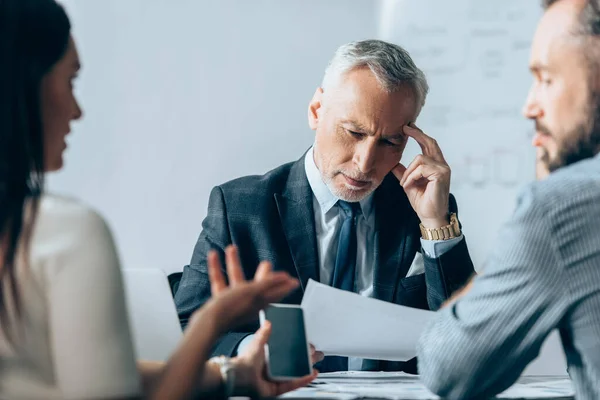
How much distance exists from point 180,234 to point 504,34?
4.85 feet

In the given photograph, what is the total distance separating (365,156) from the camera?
208cm

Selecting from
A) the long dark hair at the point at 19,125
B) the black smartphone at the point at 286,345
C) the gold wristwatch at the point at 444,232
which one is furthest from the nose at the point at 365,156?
the long dark hair at the point at 19,125

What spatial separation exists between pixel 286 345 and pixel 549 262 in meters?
0.52

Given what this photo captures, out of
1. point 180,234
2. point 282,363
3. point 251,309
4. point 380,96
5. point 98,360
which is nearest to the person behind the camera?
point 98,360

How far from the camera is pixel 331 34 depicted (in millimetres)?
3053

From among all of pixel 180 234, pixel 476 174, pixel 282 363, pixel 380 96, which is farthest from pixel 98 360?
pixel 476 174

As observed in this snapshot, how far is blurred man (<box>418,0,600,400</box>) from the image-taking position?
3.52 ft

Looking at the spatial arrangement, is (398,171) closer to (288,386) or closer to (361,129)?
(361,129)

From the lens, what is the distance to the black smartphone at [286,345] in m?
1.36

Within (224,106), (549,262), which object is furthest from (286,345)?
(224,106)

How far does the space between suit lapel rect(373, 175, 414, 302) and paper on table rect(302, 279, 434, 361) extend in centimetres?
→ 49

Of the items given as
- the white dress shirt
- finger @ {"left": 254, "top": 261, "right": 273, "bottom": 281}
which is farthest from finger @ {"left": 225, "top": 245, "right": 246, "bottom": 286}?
the white dress shirt

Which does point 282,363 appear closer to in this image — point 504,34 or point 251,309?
point 251,309

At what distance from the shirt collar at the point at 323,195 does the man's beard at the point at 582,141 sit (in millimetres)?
973
